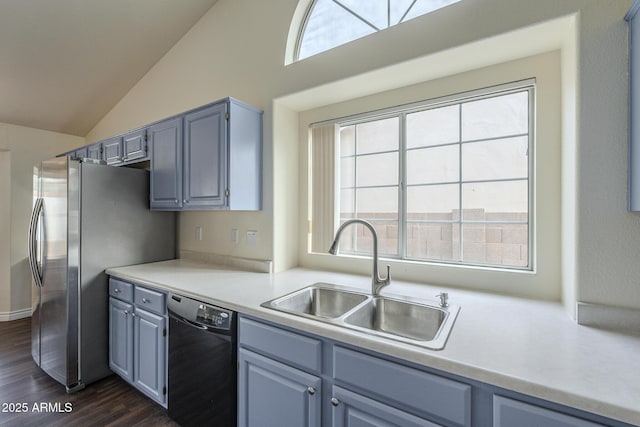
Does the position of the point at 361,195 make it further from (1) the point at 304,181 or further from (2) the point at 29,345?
(2) the point at 29,345

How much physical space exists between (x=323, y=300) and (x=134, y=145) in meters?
2.21

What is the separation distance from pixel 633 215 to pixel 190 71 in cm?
326

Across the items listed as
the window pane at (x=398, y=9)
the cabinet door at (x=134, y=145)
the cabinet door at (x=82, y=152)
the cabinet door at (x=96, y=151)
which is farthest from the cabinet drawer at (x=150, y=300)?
the window pane at (x=398, y=9)

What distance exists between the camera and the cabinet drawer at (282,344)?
119 centimetres

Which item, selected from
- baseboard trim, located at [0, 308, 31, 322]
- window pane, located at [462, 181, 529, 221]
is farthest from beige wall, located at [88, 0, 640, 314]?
baseboard trim, located at [0, 308, 31, 322]

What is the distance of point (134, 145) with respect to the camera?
8.46 ft

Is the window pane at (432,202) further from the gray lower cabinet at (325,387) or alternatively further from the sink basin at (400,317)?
the gray lower cabinet at (325,387)

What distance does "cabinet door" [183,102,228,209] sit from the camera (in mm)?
2006

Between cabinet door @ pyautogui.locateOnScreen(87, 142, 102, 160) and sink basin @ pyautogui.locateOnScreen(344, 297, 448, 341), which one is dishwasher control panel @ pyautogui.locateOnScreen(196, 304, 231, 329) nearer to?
sink basin @ pyautogui.locateOnScreen(344, 297, 448, 341)

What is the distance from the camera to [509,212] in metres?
1.68

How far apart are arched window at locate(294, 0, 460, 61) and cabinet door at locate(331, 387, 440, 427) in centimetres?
200

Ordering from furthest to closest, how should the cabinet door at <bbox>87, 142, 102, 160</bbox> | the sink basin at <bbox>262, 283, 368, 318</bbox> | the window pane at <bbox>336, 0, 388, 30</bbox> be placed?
the cabinet door at <bbox>87, 142, 102, 160</bbox> < the window pane at <bbox>336, 0, 388, 30</bbox> < the sink basin at <bbox>262, 283, 368, 318</bbox>

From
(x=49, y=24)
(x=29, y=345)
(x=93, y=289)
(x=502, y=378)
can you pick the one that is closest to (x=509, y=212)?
(x=502, y=378)

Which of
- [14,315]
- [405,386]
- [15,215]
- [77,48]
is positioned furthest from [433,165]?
[14,315]
